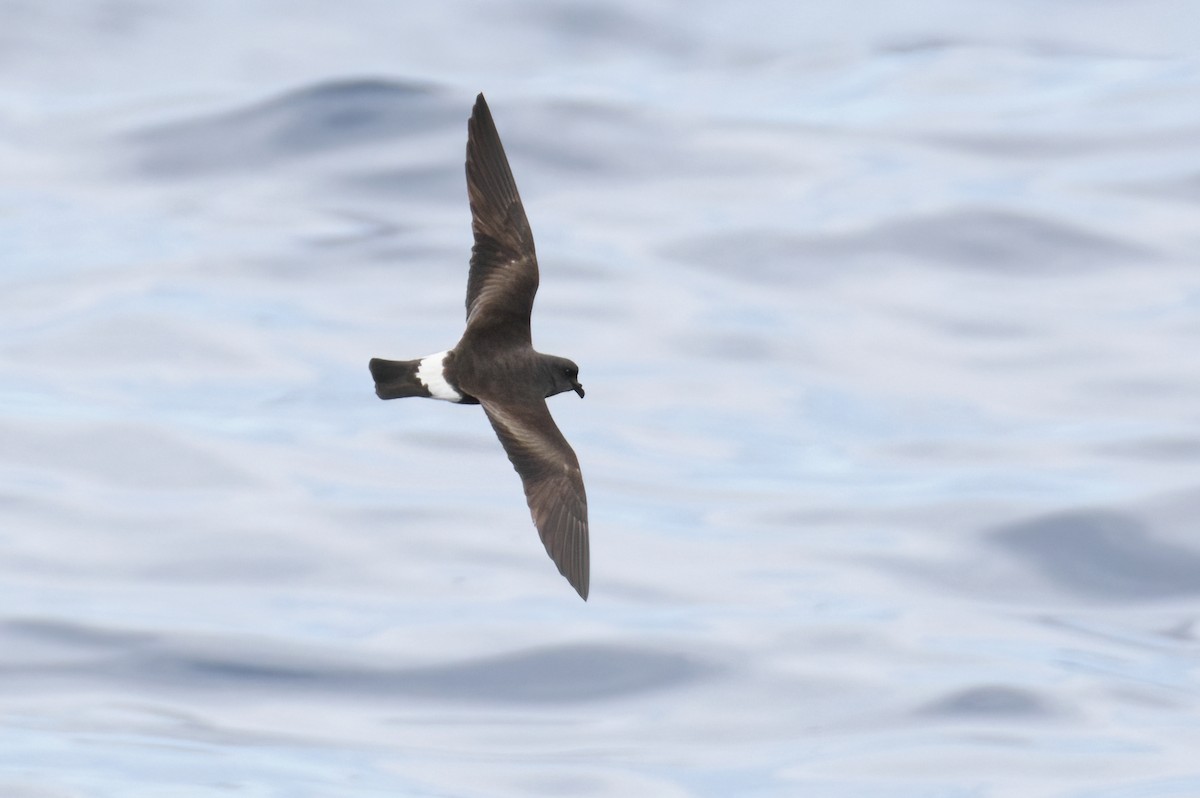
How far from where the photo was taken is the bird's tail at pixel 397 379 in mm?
8148

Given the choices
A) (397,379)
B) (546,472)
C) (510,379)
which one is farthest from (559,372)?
(397,379)

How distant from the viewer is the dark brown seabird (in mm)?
8195

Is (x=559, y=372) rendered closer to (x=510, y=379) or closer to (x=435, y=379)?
(x=510, y=379)

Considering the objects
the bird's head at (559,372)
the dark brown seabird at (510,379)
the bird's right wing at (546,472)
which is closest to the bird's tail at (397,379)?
the dark brown seabird at (510,379)

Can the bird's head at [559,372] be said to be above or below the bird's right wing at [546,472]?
above

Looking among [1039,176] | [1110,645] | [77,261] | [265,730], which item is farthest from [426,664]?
[1039,176]

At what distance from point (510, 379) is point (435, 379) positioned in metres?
0.35

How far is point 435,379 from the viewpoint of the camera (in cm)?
816

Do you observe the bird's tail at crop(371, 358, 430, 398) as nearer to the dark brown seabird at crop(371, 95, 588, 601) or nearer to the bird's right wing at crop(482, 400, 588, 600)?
the dark brown seabird at crop(371, 95, 588, 601)

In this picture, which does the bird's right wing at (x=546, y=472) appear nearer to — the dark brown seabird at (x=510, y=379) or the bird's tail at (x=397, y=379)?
the dark brown seabird at (x=510, y=379)

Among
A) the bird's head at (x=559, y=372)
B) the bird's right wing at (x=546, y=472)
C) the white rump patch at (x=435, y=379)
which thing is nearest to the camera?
the white rump patch at (x=435, y=379)

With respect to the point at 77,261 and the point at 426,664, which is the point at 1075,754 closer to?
the point at 426,664

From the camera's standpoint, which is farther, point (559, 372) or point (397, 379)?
point (559, 372)

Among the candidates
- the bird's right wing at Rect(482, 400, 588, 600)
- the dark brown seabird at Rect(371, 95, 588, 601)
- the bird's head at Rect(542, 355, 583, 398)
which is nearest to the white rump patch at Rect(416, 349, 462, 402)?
the dark brown seabird at Rect(371, 95, 588, 601)
